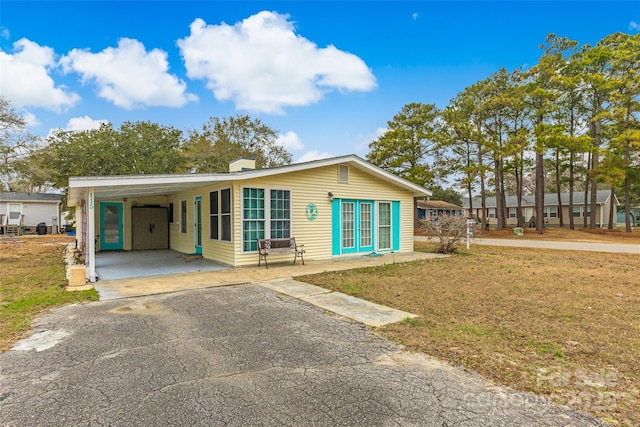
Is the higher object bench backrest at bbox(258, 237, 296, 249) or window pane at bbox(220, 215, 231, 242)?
window pane at bbox(220, 215, 231, 242)

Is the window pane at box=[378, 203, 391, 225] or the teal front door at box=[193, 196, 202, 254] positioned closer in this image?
the teal front door at box=[193, 196, 202, 254]

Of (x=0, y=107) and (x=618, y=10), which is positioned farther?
(x=618, y=10)

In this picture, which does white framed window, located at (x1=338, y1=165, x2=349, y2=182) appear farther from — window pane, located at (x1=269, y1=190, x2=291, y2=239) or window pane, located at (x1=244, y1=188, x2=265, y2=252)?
window pane, located at (x1=244, y1=188, x2=265, y2=252)

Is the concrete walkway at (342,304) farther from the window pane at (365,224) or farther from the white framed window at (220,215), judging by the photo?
the window pane at (365,224)

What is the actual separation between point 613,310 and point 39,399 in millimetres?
7136

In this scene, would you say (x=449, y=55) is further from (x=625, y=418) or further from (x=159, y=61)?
(x=625, y=418)

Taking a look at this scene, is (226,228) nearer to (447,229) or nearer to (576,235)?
(447,229)

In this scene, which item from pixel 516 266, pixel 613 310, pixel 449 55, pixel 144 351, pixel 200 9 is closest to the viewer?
pixel 144 351

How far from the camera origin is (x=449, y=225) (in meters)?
12.7

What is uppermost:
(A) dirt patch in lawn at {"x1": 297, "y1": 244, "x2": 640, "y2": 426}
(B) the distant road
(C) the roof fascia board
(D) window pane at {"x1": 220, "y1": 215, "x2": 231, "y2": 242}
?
(C) the roof fascia board

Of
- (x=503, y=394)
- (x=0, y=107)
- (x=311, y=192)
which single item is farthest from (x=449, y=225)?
(x=0, y=107)

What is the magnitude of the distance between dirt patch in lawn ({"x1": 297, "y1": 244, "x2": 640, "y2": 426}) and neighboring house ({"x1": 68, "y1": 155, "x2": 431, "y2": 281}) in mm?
2654

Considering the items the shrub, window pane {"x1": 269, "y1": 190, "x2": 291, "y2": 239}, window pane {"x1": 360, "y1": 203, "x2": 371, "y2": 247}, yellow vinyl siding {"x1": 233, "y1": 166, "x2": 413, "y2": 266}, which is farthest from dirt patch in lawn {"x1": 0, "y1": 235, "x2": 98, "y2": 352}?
the shrub

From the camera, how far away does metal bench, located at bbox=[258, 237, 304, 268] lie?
9547 mm
